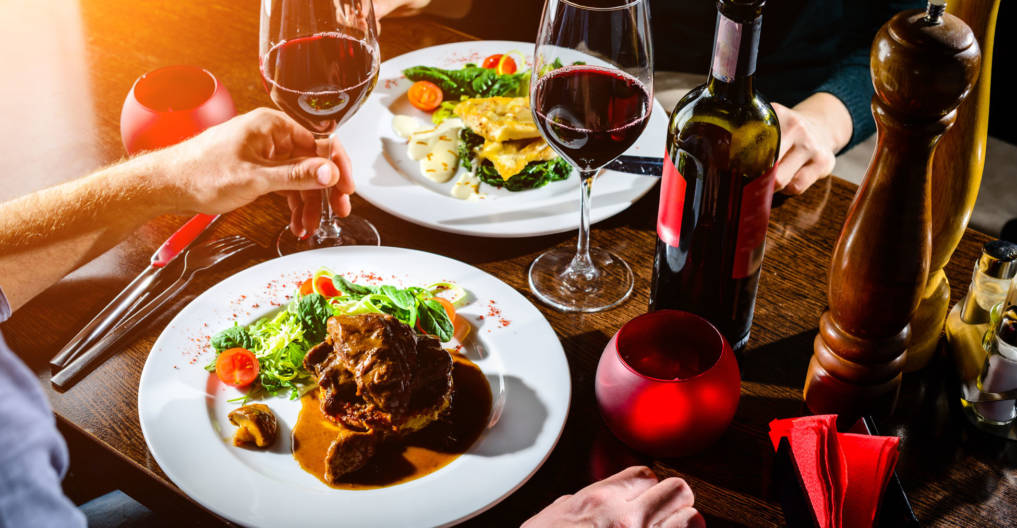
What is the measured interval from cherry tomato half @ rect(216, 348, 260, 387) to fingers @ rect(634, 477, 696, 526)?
56 centimetres

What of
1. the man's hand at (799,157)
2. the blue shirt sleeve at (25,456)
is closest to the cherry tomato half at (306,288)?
the blue shirt sleeve at (25,456)

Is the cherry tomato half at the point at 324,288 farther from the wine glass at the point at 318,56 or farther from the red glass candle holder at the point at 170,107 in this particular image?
the red glass candle holder at the point at 170,107

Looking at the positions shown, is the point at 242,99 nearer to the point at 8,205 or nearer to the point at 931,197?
the point at 8,205

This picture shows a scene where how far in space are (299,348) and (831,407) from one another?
2.38 ft

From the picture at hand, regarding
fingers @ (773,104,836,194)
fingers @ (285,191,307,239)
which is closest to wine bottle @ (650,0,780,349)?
fingers @ (773,104,836,194)

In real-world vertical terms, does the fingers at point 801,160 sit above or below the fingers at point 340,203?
above

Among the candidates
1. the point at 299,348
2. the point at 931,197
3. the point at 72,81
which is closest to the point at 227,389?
the point at 299,348

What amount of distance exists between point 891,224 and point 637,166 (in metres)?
0.60

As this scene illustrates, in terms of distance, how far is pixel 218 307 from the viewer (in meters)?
1.26

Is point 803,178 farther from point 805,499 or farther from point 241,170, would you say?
point 241,170

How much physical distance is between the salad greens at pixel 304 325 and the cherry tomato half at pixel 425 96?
24.2 inches

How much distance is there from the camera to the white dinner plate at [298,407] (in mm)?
981

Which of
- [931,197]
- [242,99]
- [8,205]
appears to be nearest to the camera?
[931,197]

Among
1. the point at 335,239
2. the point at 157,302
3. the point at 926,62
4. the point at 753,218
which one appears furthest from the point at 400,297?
the point at 926,62
